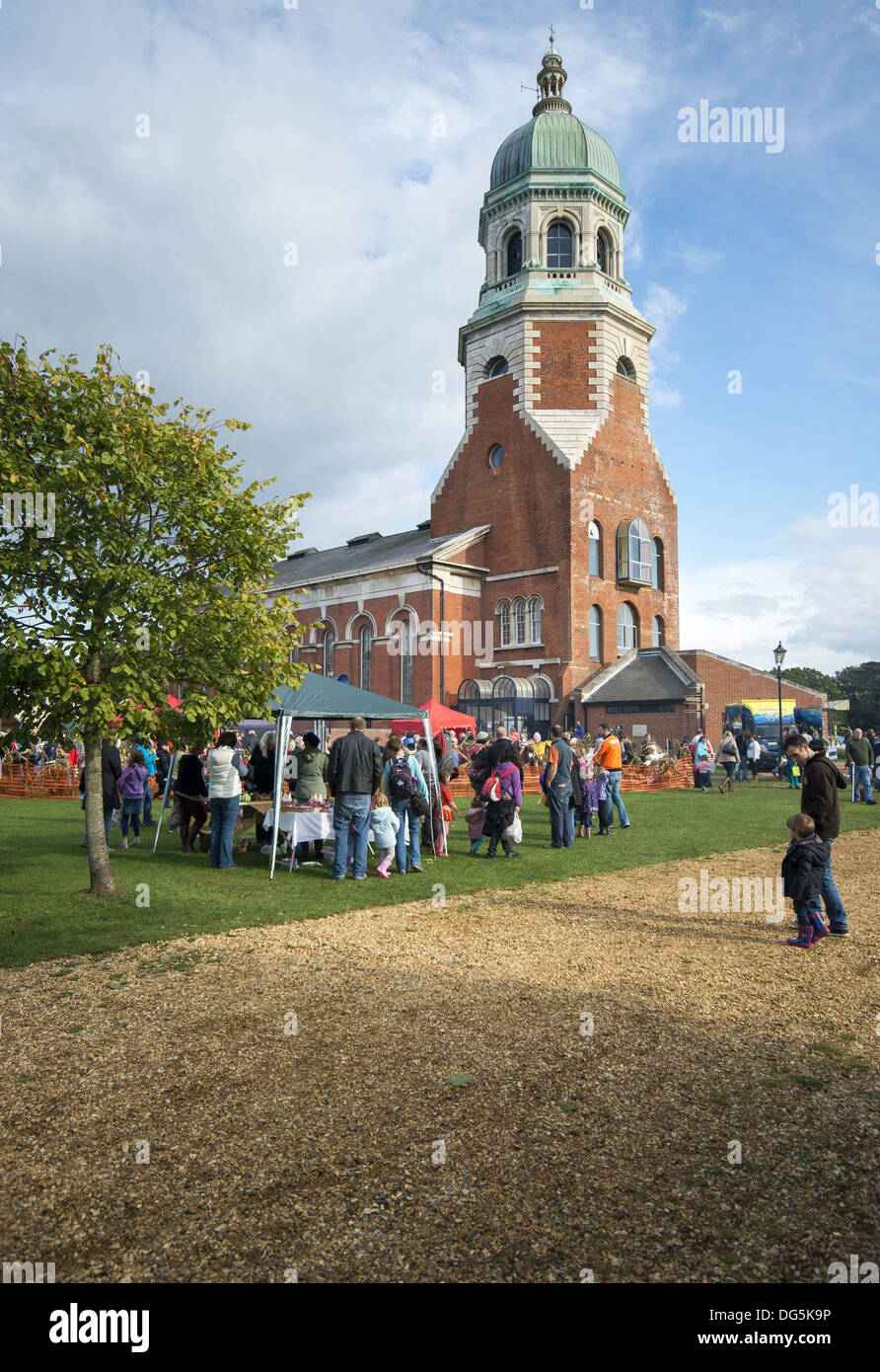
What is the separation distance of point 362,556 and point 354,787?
39.0m

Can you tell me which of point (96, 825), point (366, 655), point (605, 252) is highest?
point (605, 252)

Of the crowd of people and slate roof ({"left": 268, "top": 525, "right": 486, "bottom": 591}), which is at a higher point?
slate roof ({"left": 268, "top": 525, "right": 486, "bottom": 591})

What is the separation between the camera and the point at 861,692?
89.8m

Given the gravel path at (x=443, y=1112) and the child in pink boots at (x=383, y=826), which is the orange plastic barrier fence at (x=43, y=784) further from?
the gravel path at (x=443, y=1112)

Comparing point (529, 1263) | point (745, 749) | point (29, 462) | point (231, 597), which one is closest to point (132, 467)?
point (29, 462)

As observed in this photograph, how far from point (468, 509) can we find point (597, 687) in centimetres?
1140

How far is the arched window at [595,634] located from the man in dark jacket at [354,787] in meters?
27.3

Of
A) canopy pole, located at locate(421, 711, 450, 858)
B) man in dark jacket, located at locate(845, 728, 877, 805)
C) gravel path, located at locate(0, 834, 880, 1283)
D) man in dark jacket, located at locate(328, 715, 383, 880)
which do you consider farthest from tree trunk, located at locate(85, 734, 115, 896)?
man in dark jacket, located at locate(845, 728, 877, 805)

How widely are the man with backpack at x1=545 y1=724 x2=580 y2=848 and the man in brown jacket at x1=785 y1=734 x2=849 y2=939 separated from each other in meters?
5.49

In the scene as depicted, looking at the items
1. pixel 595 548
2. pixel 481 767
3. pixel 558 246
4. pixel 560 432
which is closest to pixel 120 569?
pixel 481 767

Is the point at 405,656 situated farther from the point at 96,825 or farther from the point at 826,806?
the point at 826,806

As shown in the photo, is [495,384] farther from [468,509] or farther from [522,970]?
[522,970]

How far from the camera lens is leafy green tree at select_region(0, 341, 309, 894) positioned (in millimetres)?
8883

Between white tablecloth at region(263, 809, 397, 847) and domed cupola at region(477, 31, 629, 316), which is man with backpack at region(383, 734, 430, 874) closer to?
white tablecloth at region(263, 809, 397, 847)
